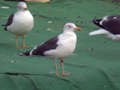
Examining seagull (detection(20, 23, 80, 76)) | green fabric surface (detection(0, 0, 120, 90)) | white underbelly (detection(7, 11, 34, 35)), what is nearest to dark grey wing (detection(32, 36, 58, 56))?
seagull (detection(20, 23, 80, 76))

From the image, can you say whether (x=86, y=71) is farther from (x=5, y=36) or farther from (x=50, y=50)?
(x=5, y=36)

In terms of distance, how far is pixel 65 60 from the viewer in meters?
5.03

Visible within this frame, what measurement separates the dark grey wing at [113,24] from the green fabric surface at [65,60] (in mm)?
226

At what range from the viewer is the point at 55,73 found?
4.41 metres

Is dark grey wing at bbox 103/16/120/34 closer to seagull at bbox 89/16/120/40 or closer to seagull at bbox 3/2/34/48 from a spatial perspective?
seagull at bbox 89/16/120/40

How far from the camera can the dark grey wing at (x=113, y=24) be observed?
5.71m

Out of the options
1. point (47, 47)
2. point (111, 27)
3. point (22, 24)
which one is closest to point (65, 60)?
point (47, 47)

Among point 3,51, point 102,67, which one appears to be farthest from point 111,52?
point 3,51

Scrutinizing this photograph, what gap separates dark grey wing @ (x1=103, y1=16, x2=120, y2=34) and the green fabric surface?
226 millimetres

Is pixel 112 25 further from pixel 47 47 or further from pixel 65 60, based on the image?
pixel 47 47

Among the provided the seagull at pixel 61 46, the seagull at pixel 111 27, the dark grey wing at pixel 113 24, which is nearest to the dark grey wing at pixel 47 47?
the seagull at pixel 61 46

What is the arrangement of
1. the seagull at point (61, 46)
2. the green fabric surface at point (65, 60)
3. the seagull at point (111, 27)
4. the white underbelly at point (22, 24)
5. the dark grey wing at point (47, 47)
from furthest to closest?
the seagull at point (111, 27)
the white underbelly at point (22, 24)
the dark grey wing at point (47, 47)
the seagull at point (61, 46)
the green fabric surface at point (65, 60)

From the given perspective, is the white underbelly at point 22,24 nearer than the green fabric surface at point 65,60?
No

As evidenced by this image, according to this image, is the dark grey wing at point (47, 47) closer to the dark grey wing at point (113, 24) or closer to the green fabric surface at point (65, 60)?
the green fabric surface at point (65, 60)
